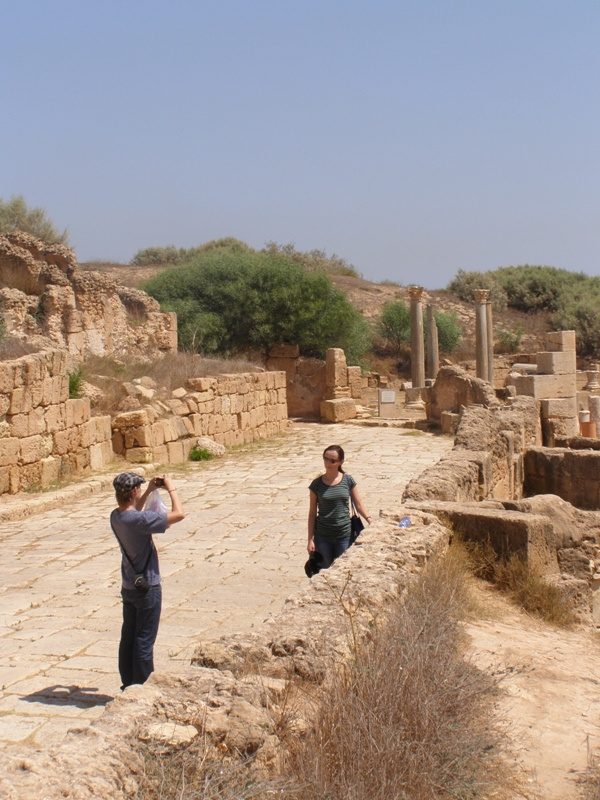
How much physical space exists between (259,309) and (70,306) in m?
10.1

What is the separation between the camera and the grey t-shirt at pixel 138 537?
4395 millimetres

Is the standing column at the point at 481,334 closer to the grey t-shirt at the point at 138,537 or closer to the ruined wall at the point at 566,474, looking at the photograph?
the ruined wall at the point at 566,474

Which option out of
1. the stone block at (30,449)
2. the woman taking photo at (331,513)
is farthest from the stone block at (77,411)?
the woman taking photo at (331,513)

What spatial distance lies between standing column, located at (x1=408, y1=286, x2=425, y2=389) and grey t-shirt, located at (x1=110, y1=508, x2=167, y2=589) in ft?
72.0

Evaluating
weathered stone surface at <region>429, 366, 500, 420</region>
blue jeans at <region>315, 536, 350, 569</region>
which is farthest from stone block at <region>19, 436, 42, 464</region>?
weathered stone surface at <region>429, 366, 500, 420</region>

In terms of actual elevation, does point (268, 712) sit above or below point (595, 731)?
above

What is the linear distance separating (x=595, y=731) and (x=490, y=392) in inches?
637

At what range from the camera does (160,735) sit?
2.64 m

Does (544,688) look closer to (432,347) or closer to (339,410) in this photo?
(339,410)

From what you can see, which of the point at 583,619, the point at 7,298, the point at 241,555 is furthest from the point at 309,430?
the point at 583,619

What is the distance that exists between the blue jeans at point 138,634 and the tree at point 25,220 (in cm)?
2784

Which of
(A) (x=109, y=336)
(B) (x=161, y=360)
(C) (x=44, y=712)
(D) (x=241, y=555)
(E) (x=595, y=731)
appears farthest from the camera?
(A) (x=109, y=336)

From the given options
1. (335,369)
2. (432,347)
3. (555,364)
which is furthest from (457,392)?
(432,347)

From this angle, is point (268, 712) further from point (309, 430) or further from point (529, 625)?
point (309, 430)
